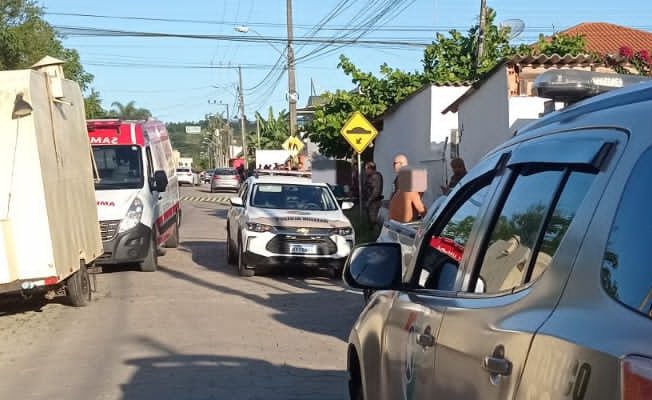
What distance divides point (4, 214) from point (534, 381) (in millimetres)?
8650

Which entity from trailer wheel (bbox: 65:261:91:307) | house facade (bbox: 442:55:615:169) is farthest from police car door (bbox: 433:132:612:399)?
house facade (bbox: 442:55:615:169)

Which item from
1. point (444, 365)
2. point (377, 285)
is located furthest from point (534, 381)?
point (377, 285)

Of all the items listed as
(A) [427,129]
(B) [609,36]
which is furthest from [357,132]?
(B) [609,36]

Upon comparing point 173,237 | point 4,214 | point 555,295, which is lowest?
point 173,237

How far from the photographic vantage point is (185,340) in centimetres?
949

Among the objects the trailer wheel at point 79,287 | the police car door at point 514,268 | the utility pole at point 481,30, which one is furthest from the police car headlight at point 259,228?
the police car door at point 514,268

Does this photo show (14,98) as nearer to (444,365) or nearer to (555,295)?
(444,365)

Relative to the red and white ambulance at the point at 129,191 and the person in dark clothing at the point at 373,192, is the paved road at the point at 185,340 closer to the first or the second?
the red and white ambulance at the point at 129,191

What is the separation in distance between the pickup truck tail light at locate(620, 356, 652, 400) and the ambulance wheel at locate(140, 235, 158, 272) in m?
14.0

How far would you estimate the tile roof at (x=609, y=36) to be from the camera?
118ft

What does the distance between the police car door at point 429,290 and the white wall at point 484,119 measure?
11815mm

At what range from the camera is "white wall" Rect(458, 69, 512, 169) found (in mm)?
16375

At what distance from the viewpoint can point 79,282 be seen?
38.6 feet

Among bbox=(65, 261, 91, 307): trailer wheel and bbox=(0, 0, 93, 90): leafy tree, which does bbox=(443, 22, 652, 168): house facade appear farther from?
bbox=(0, 0, 93, 90): leafy tree
